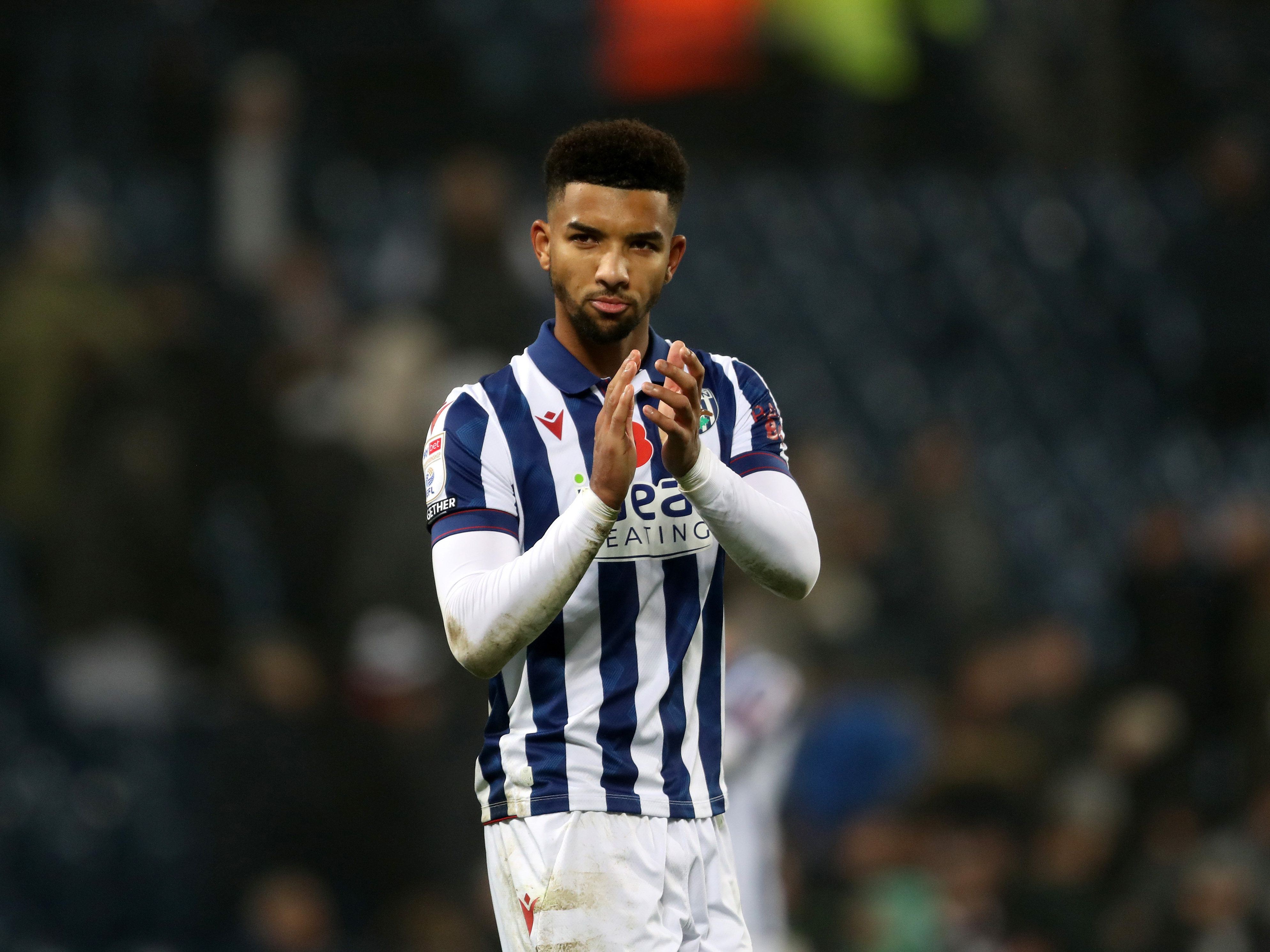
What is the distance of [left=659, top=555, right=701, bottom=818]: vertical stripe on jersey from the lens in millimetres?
3109

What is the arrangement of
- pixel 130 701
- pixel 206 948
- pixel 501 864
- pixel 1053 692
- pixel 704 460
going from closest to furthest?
pixel 704 460 < pixel 501 864 < pixel 206 948 < pixel 130 701 < pixel 1053 692

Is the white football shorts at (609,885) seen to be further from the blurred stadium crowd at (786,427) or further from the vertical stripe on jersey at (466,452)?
the blurred stadium crowd at (786,427)

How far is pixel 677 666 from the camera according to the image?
313 cm

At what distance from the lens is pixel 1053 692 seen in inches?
359

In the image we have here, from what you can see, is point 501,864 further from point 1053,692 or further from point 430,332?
point 1053,692

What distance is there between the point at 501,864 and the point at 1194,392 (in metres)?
9.10

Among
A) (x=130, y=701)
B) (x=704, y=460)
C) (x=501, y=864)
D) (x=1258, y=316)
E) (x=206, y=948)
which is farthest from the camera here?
(x=1258, y=316)

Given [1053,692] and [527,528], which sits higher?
[527,528]

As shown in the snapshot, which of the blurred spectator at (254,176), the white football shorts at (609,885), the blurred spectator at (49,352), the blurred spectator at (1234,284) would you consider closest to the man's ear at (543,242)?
the white football shorts at (609,885)

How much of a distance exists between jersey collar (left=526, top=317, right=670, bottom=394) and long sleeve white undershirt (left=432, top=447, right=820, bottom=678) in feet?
0.87

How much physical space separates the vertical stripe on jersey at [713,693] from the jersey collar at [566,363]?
14.4 inches

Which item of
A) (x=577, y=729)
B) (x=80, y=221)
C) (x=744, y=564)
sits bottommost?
(x=577, y=729)

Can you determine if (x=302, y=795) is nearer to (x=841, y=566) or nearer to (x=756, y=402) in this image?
(x=841, y=566)

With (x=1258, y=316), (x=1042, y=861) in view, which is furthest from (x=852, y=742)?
(x=1258, y=316)
